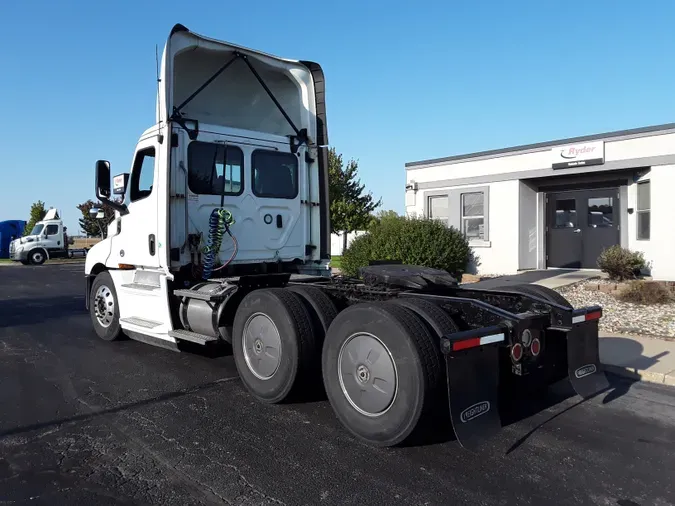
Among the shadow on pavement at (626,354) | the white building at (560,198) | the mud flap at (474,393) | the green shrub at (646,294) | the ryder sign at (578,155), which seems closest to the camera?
the mud flap at (474,393)

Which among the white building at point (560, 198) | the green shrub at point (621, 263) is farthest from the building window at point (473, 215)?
the green shrub at point (621, 263)

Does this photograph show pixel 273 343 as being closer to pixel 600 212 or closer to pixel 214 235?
pixel 214 235

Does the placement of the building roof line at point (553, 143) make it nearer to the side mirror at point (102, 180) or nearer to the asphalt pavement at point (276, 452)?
the asphalt pavement at point (276, 452)

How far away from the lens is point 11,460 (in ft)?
13.3

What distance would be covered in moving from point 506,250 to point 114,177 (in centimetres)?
1140

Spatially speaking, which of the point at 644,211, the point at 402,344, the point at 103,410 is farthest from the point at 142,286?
the point at 644,211

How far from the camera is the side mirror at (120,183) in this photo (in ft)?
24.4

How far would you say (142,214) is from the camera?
23.3 feet

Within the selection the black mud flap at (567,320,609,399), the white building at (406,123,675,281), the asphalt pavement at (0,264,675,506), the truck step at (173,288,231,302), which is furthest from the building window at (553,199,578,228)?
the truck step at (173,288,231,302)

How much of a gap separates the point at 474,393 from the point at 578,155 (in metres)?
12.1

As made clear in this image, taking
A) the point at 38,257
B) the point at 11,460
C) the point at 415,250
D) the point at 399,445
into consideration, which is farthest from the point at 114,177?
the point at 38,257

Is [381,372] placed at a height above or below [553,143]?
below

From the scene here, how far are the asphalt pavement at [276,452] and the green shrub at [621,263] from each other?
715cm

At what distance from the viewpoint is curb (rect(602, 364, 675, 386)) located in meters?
6.04
